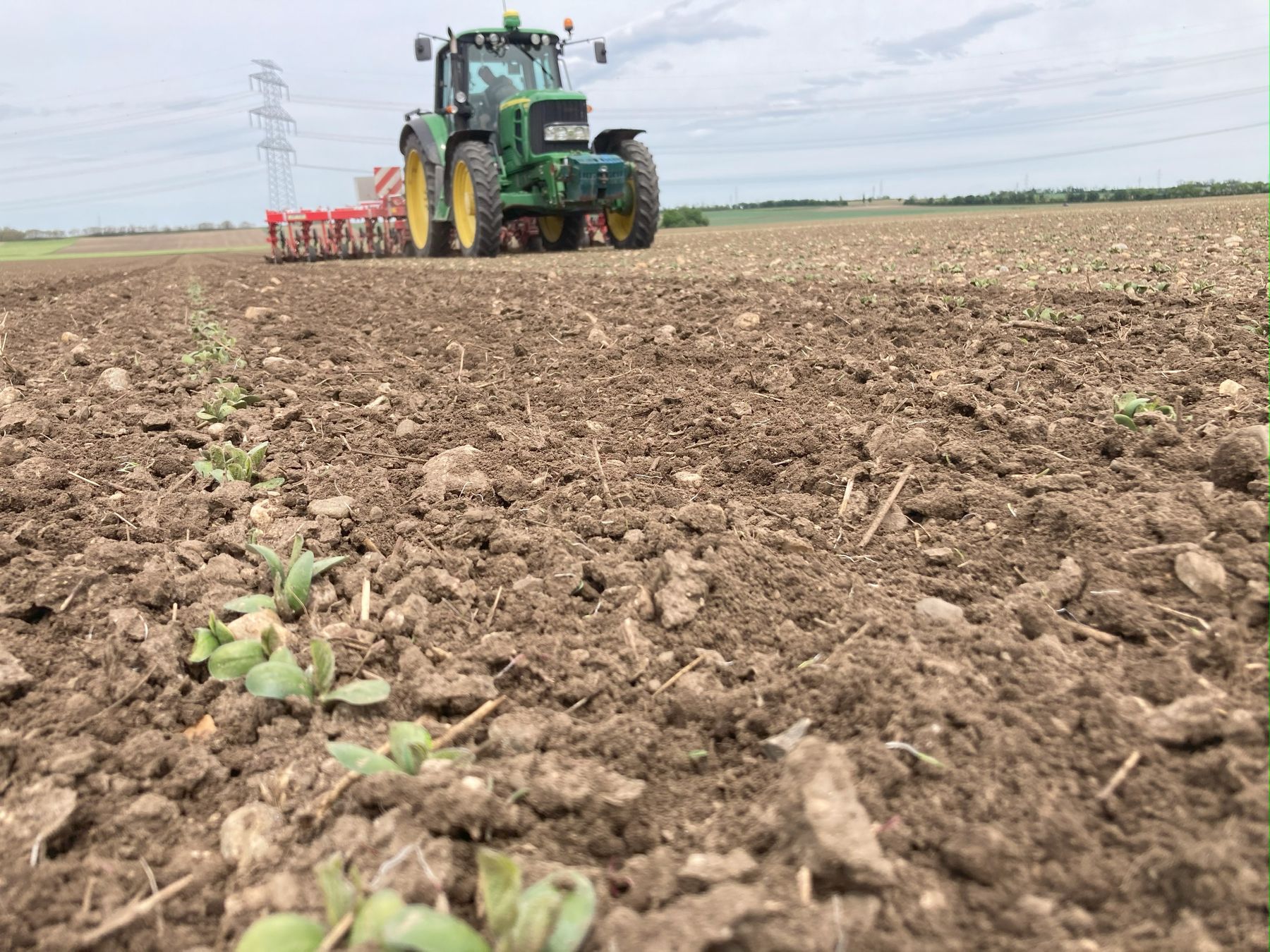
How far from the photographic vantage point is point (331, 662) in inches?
66.3

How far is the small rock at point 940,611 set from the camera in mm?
1766

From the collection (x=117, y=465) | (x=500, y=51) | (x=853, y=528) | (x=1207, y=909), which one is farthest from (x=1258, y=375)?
(x=500, y=51)

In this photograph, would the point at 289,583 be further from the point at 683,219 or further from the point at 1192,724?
the point at 683,219

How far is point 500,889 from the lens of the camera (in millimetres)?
1092

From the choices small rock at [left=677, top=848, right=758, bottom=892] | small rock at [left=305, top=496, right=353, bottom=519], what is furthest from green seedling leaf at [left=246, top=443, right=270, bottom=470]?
small rock at [left=677, top=848, right=758, bottom=892]

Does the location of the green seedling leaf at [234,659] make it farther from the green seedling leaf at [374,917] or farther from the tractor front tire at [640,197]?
the tractor front tire at [640,197]

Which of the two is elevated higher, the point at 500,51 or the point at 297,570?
the point at 500,51

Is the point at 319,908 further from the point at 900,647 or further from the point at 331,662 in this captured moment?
the point at 900,647

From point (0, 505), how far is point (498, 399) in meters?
1.80

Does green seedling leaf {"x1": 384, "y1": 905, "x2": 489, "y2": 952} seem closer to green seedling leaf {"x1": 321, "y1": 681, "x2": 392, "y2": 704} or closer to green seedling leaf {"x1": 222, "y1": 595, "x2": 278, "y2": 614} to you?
green seedling leaf {"x1": 321, "y1": 681, "x2": 392, "y2": 704}

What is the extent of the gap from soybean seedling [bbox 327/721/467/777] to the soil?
1.6 inches

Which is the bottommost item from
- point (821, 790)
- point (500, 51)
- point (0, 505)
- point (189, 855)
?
point (189, 855)

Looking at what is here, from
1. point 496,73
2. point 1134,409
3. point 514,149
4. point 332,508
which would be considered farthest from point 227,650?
point 496,73

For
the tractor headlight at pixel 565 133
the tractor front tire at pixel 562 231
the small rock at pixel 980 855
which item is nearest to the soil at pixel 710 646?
the small rock at pixel 980 855
